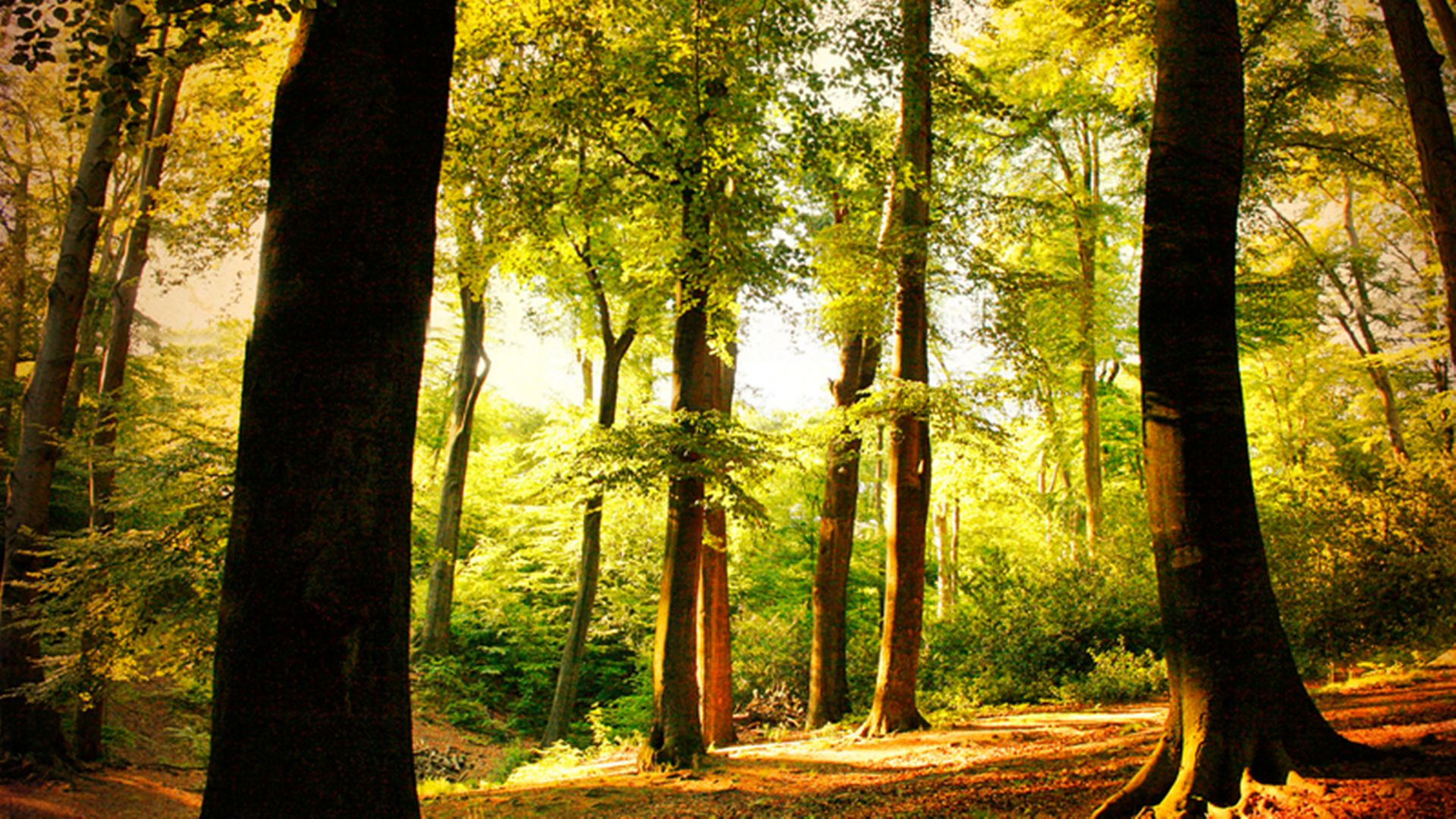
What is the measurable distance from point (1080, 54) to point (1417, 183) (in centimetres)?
1001

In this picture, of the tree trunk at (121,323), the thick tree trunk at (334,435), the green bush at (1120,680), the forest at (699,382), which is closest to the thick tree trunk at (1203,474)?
the forest at (699,382)

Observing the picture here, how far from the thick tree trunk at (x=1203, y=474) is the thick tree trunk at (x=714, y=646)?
8193mm

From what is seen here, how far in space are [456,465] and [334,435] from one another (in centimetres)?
1690

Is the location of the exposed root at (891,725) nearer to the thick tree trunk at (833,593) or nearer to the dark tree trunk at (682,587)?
the dark tree trunk at (682,587)

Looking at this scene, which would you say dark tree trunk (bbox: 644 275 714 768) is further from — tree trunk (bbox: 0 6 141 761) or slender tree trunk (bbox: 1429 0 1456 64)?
slender tree trunk (bbox: 1429 0 1456 64)

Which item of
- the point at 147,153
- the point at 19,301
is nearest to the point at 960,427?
the point at 147,153

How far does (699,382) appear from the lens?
32.0 feet

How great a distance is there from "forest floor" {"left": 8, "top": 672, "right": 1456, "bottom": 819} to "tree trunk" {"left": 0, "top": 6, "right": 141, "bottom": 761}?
2.69 feet

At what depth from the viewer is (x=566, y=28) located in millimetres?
7484

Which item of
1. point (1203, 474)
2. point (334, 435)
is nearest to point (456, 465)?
point (334, 435)

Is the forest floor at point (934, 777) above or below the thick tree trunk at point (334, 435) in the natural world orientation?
below

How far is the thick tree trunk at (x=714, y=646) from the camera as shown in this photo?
11836 mm

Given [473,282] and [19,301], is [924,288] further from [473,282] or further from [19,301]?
[19,301]

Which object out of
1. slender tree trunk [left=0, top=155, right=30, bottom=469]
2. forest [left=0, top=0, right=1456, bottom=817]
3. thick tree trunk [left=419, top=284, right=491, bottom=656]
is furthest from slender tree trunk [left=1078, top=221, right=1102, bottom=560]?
slender tree trunk [left=0, top=155, right=30, bottom=469]
